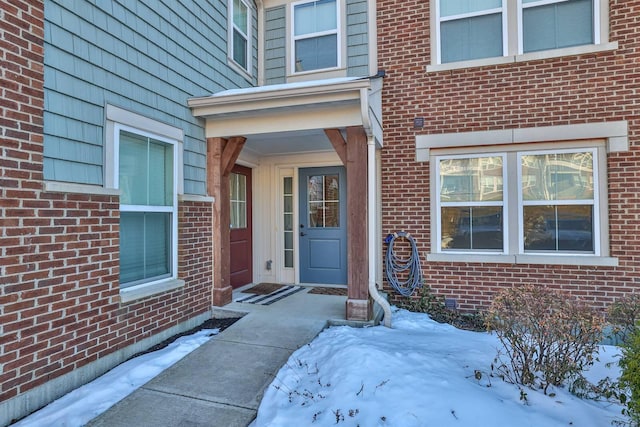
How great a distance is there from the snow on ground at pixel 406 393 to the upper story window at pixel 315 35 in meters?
4.45

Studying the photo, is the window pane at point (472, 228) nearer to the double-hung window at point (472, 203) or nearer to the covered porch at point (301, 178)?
the double-hung window at point (472, 203)

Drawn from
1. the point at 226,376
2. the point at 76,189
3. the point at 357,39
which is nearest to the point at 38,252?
the point at 76,189

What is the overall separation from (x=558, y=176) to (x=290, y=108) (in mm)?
3616

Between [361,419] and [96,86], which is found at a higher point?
[96,86]

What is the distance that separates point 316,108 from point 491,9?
302 cm

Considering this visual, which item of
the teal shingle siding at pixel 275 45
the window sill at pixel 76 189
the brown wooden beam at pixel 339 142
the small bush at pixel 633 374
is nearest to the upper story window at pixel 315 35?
the teal shingle siding at pixel 275 45

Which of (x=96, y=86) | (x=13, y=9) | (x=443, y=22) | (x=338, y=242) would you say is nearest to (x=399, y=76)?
(x=443, y=22)

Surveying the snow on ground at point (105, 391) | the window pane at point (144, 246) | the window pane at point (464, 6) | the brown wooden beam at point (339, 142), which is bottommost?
the snow on ground at point (105, 391)

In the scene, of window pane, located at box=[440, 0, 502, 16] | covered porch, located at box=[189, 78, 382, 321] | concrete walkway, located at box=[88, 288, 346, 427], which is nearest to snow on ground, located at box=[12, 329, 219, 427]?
concrete walkway, located at box=[88, 288, 346, 427]

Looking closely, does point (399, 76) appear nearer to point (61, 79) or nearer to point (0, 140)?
point (61, 79)

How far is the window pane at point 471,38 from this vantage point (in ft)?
16.4

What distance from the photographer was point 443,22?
5164mm

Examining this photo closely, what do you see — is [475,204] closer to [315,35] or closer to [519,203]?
[519,203]

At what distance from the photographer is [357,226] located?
168 inches
